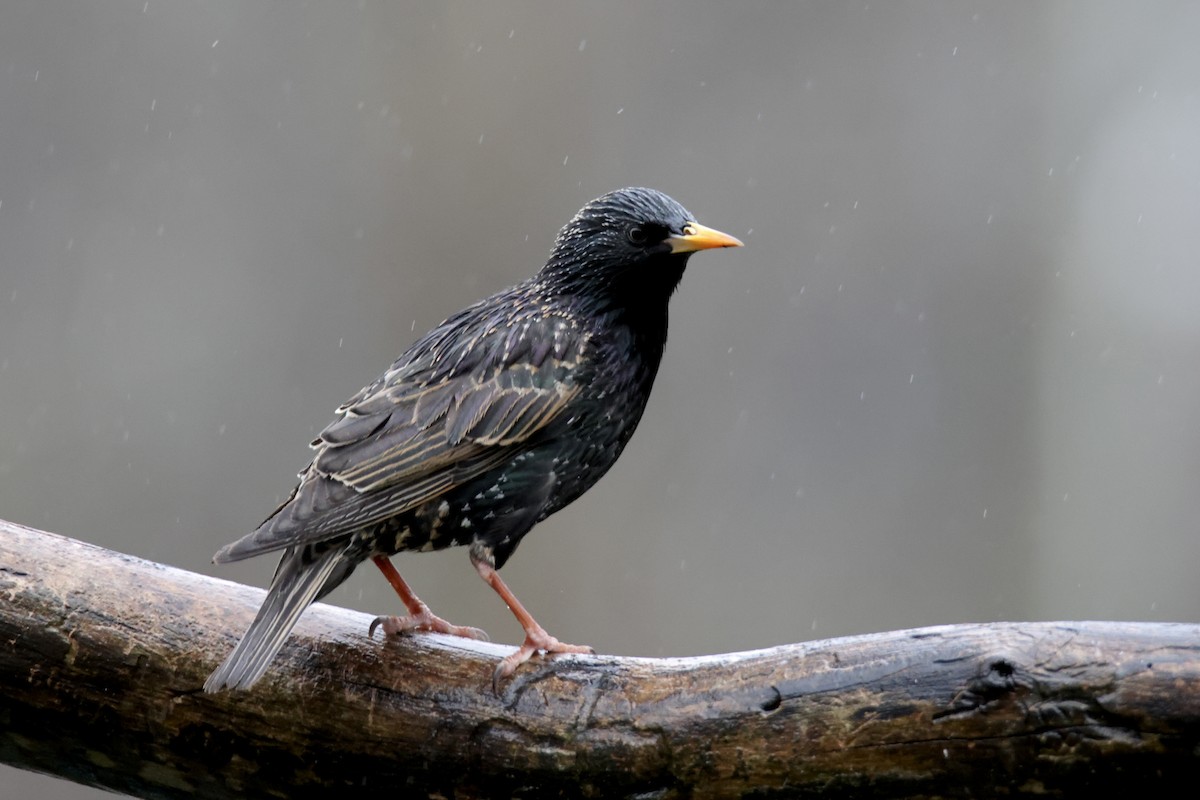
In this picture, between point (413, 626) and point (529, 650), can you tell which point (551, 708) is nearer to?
point (529, 650)

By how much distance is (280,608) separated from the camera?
307cm

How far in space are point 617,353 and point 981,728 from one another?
5.27ft

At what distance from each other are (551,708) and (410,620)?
1.99 ft

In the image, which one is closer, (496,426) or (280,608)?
(280,608)

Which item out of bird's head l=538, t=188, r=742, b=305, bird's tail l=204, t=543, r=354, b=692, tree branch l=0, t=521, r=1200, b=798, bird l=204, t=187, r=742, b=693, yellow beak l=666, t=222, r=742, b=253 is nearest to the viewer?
tree branch l=0, t=521, r=1200, b=798

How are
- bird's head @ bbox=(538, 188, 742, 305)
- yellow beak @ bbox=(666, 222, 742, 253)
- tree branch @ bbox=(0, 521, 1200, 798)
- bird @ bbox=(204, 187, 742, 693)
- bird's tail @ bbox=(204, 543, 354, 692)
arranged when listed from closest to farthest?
tree branch @ bbox=(0, 521, 1200, 798) → bird's tail @ bbox=(204, 543, 354, 692) → bird @ bbox=(204, 187, 742, 693) → yellow beak @ bbox=(666, 222, 742, 253) → bird's head @ bbox=(538, 188, 742, 305)

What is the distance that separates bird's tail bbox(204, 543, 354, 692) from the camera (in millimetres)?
2881

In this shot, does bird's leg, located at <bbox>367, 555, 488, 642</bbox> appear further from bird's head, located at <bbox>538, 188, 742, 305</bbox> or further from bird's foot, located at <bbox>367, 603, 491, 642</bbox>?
bird's head, located at <bbox>538, 188, 742, 305</bbox>

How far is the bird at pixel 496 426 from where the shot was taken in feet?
10.7

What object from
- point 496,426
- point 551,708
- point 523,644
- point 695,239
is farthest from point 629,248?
point 551,708

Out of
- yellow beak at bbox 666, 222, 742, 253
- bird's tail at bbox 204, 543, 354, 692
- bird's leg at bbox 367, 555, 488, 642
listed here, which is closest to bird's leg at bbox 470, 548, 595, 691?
bird's leg at bbox 367, 555, 488, 642

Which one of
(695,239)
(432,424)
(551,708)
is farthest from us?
(695,239)

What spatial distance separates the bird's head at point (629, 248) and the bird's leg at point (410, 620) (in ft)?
3.27

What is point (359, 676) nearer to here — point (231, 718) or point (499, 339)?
point (231, 718)
